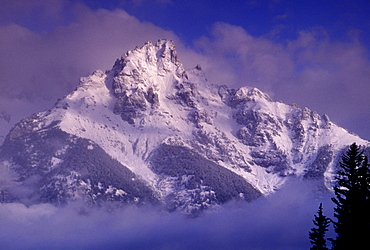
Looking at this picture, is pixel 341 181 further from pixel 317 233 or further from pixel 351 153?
pixel 317 233

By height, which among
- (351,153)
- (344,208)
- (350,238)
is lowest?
(350,238)

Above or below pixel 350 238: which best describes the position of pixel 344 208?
above

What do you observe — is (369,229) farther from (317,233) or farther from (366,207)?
(317,233)

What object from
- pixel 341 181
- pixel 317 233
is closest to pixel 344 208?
pixel 341 181

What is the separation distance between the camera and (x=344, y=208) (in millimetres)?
65812

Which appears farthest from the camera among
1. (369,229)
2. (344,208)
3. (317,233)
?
(317,233)

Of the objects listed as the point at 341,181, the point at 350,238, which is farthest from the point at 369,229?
the point at 341,181

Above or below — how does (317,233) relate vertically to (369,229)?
above

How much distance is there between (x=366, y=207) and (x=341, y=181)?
3.97 meters

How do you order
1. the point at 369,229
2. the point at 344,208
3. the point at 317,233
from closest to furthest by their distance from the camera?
the point at 369,229
the point at 344,208
the point at 317,233

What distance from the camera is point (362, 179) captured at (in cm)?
6425

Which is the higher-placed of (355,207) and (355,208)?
(355,207)

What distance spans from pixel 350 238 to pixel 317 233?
34291 mm

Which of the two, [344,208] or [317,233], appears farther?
[317,233]
